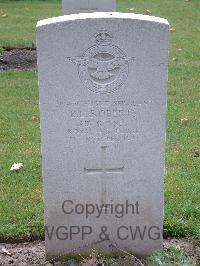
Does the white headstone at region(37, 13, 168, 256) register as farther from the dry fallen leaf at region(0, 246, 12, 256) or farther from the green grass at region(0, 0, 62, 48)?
the green grass at region(0, 0, 62, 48)

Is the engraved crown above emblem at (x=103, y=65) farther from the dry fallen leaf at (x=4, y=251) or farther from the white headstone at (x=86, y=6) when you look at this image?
the white headstone at (x=86, y=6)

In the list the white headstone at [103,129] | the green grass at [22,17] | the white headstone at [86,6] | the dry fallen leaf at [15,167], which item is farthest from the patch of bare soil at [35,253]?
the green grass at [22,17]

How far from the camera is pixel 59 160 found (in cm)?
383

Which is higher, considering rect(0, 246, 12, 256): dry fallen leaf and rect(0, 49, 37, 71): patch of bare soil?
rect(0, 49, 37, 71): patch of bare soil

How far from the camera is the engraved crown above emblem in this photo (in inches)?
140

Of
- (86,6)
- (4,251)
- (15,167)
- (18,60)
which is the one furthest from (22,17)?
(4,251)

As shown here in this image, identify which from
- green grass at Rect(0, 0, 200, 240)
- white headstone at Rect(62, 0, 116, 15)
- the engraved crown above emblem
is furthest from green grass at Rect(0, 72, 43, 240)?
the engraved crown above emblem

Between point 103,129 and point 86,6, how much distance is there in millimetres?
5070

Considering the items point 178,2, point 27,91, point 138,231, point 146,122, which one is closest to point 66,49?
point 146,122

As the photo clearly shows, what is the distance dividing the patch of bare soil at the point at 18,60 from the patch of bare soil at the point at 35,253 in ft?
16.2

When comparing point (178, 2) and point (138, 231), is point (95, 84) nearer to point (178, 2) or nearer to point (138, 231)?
point (138, 231)

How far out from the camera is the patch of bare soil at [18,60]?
29.2 feet

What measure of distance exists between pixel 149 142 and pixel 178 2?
456 inches

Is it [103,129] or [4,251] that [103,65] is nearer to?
[103,129]
